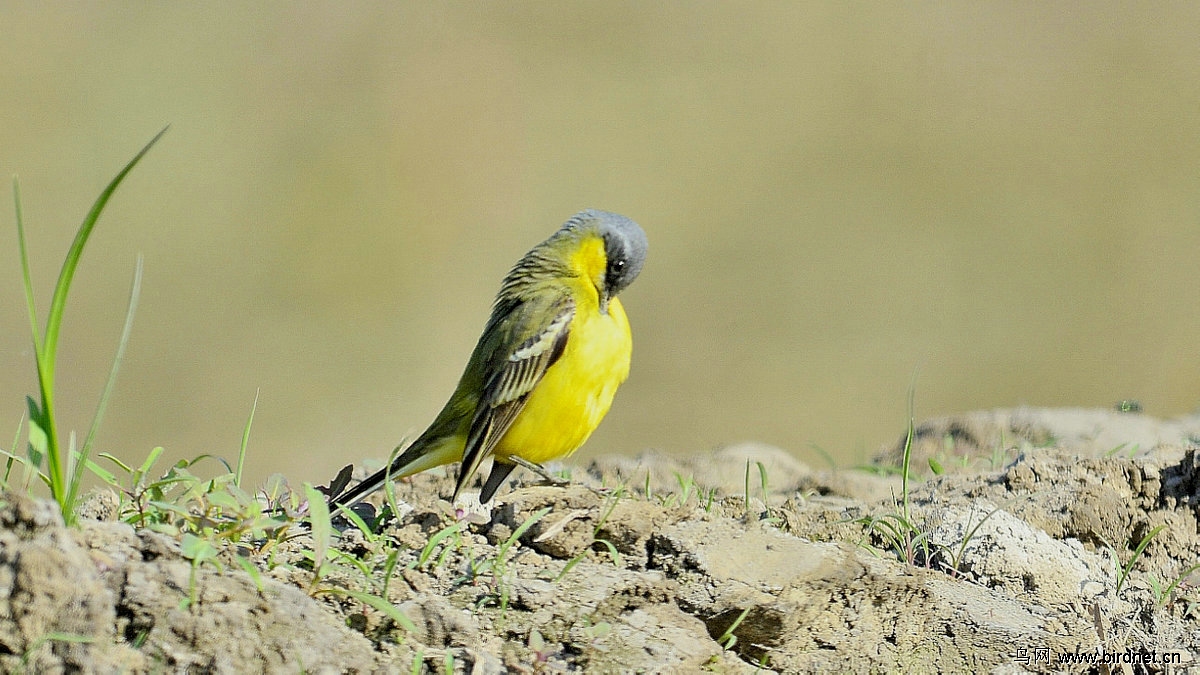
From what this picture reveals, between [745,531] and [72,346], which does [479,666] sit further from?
[72,346]

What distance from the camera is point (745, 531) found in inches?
171

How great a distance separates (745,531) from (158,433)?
10661 mm

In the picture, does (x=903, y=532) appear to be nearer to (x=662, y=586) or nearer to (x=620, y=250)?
(x=662, y=586)

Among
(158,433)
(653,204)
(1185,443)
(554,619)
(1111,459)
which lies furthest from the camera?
(653,204)

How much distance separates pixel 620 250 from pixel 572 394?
0.68 m

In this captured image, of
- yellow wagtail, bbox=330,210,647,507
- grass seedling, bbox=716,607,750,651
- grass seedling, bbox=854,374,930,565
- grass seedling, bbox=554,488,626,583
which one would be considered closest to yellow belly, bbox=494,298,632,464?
yellow wagtail, bbox=330,210,647,507

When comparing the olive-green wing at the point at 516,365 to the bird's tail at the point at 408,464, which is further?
the olive-green wing at the point at 516,365

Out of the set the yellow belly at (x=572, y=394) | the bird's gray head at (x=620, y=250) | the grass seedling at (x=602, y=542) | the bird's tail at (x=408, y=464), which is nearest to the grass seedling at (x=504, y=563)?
the grass seedling at (x=602, y=542)

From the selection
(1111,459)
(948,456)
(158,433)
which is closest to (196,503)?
(1111,459)

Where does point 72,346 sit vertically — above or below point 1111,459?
below

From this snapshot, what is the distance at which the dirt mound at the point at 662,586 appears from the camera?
10.9 feet

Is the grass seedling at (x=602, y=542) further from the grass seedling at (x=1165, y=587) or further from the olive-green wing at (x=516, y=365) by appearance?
the grass seedling at (x=1165, y=587)

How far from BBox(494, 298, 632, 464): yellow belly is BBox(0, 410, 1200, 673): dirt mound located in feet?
1.63

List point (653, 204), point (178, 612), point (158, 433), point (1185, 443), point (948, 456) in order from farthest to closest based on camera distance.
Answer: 1. point (653, 204)
2. point (158, 433)
3. point (948, 456)
4. point (1185, 443)
5. point (178, 612)
